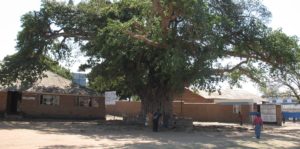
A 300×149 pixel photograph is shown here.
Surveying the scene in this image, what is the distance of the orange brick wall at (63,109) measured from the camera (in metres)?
38.6

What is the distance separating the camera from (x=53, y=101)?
4012cm

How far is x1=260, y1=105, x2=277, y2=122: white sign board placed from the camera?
41938 millimetres

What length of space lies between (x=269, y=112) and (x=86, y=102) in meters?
17.4

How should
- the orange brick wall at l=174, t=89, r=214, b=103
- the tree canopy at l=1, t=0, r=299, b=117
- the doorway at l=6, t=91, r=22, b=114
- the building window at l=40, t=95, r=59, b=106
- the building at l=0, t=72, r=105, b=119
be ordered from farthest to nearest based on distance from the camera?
the orange brick wall at l=174, t=89, r=214, b=103, the building window at l=40, t=95, r=59, b=106, the doorway at l=6, t=91, r=22, b=114, the building at l=0, t=72, r=105, b=119, the tree canopy at l=1, t=0, r=299, b=117

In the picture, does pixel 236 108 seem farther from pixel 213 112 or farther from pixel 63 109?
pixel 63 109

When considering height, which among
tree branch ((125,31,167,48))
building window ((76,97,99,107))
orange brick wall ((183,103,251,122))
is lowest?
orange brick wall ((183,103,251,122))

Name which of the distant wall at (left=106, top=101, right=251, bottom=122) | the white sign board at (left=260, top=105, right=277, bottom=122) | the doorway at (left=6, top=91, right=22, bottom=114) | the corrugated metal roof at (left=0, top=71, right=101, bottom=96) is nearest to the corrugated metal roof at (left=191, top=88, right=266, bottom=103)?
the distant wall at (left=106, top=101, right=251, bottom=122)

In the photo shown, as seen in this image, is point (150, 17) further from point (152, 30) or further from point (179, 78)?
point (179, 78)

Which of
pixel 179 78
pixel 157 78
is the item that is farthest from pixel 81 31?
pixel 179 78

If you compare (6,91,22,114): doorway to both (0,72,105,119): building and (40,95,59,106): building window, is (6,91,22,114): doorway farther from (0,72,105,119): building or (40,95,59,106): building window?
(40,95,59,106): building window

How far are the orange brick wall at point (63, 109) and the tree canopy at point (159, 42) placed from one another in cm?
334

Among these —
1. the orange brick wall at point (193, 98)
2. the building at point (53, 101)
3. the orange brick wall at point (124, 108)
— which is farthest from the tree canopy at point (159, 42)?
the orange brick wall at point (193, 98)

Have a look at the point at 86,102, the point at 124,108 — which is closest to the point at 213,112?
Result: the point at 124,108

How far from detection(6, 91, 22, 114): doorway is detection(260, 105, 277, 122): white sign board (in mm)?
22552
